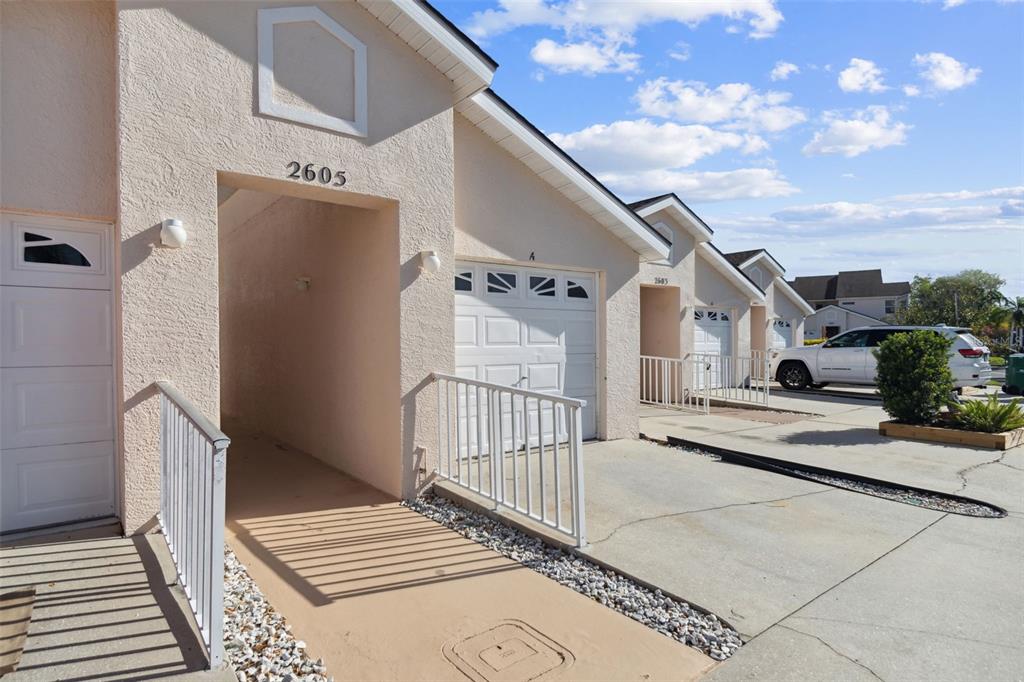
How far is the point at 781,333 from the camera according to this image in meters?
19.1

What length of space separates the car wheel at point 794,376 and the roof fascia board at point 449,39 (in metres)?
12.2

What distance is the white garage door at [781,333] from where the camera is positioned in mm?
18469

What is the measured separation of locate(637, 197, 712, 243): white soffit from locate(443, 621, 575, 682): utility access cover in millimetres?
10036

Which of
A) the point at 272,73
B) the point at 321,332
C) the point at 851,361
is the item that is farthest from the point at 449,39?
the point at 851,361

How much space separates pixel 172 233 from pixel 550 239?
4118 millimetres

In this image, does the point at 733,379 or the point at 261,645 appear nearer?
the point at 261,645

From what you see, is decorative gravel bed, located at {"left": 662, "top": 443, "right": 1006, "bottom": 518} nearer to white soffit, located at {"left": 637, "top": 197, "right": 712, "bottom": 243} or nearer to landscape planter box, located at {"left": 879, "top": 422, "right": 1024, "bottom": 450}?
landscape planter box, located at {"left": 879, "top": 422, "right": 1024, "bottom": 450}

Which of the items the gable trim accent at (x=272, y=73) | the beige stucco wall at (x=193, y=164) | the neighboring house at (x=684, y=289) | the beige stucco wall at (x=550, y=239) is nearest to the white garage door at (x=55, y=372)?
the beige stucco wall at (x=193, y=164)

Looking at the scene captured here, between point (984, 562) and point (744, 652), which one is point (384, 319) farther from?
point (984, 562)

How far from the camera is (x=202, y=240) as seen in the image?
4.41 meters

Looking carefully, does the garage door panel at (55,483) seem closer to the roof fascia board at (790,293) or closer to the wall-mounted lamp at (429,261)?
the wall-mounted lamp at (429,261)

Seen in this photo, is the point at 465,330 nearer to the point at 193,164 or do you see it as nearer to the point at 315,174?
the point at 315,174

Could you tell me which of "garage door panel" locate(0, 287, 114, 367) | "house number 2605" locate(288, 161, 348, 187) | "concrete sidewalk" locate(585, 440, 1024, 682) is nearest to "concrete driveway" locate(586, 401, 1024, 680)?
"concrete sidewalk" locate(585, 440, 1024, 682)

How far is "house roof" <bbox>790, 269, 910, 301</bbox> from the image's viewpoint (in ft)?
147
